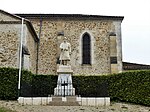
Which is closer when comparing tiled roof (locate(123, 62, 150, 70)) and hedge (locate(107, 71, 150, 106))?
hedge (locate(107, 71, 150, 106))

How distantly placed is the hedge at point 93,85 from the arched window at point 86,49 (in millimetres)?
6420

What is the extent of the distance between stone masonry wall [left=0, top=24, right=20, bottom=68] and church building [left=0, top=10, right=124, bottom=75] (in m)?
3.65

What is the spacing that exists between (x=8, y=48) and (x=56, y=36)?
20.7 feet

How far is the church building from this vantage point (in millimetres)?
22234

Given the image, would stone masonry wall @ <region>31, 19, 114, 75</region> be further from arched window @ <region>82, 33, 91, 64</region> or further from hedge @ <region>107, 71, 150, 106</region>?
hedge @ <region>107, 71, 150, 106</region>

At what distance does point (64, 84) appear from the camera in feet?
45.5

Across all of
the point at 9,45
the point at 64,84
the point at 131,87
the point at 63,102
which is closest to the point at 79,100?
the point at 63,102

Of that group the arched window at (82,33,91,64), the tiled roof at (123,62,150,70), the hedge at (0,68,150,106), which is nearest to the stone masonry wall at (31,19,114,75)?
the arched window at (82,33,91,64)

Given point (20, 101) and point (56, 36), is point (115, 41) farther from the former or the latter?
point (20, 101)

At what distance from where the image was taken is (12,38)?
1773 cm

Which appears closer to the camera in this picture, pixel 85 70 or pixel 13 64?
pixel 13 64

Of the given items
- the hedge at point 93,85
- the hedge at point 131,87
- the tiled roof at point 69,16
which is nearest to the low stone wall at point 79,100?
the hedge at point 93,85

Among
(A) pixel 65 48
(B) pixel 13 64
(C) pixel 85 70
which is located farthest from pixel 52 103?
(C) pixel 85 70

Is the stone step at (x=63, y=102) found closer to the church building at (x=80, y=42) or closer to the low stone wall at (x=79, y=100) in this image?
the low stone wall at (x=79, y=100)
